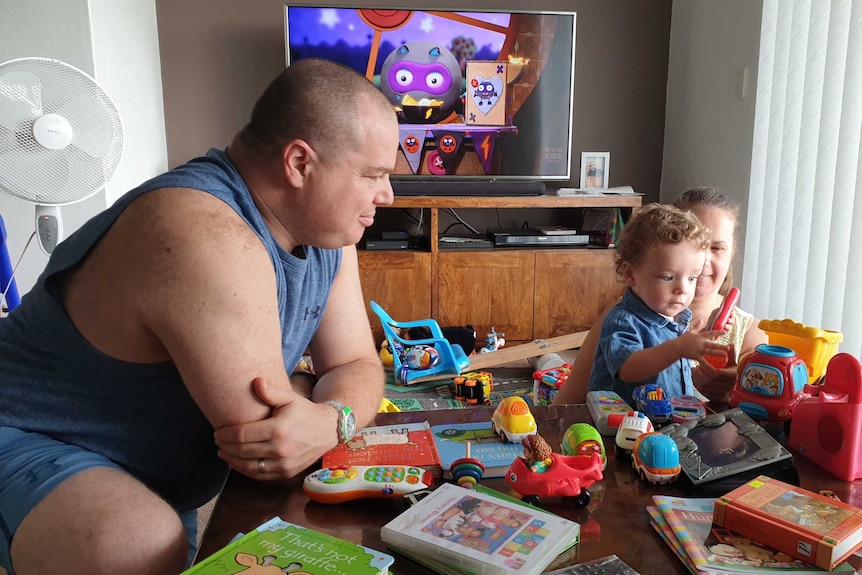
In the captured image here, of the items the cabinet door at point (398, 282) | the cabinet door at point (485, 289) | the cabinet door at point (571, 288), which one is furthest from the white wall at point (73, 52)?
the cabinet door at point (571, 288)

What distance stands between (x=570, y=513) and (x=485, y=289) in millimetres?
2787

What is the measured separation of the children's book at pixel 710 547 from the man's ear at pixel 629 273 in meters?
0.78

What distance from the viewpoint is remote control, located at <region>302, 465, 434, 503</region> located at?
0.79m

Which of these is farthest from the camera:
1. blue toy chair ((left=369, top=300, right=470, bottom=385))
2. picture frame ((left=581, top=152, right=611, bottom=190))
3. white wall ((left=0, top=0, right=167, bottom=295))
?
picture frame ((left=581, top=152, right=611, bottom=190))

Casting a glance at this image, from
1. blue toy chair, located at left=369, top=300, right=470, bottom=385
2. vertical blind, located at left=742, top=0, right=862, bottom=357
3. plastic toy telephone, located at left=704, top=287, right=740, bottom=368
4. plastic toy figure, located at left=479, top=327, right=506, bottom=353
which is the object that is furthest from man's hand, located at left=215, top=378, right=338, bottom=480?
plastic toy figure, located at left=479, top=327, right=506, bottom=353

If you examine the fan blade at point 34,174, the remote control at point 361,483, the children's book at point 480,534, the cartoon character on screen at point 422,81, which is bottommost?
the remote control at point 361,483

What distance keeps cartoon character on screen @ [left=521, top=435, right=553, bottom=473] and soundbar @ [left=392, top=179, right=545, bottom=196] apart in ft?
9.32

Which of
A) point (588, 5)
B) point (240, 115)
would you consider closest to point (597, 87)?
point (588, 5)

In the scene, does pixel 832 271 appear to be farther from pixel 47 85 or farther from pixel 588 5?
pixel 47 85

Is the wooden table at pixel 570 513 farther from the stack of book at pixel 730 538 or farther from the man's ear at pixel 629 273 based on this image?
the man's ear at pixel 629 273

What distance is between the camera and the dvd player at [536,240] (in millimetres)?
3605

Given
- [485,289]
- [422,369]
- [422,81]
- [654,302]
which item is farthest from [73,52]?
[654,302]

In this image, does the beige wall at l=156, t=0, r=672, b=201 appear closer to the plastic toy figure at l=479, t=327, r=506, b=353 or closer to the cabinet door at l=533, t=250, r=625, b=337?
the cabinet door at l=533, t=250, r=625, b=337

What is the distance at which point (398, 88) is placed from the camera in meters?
3.62
